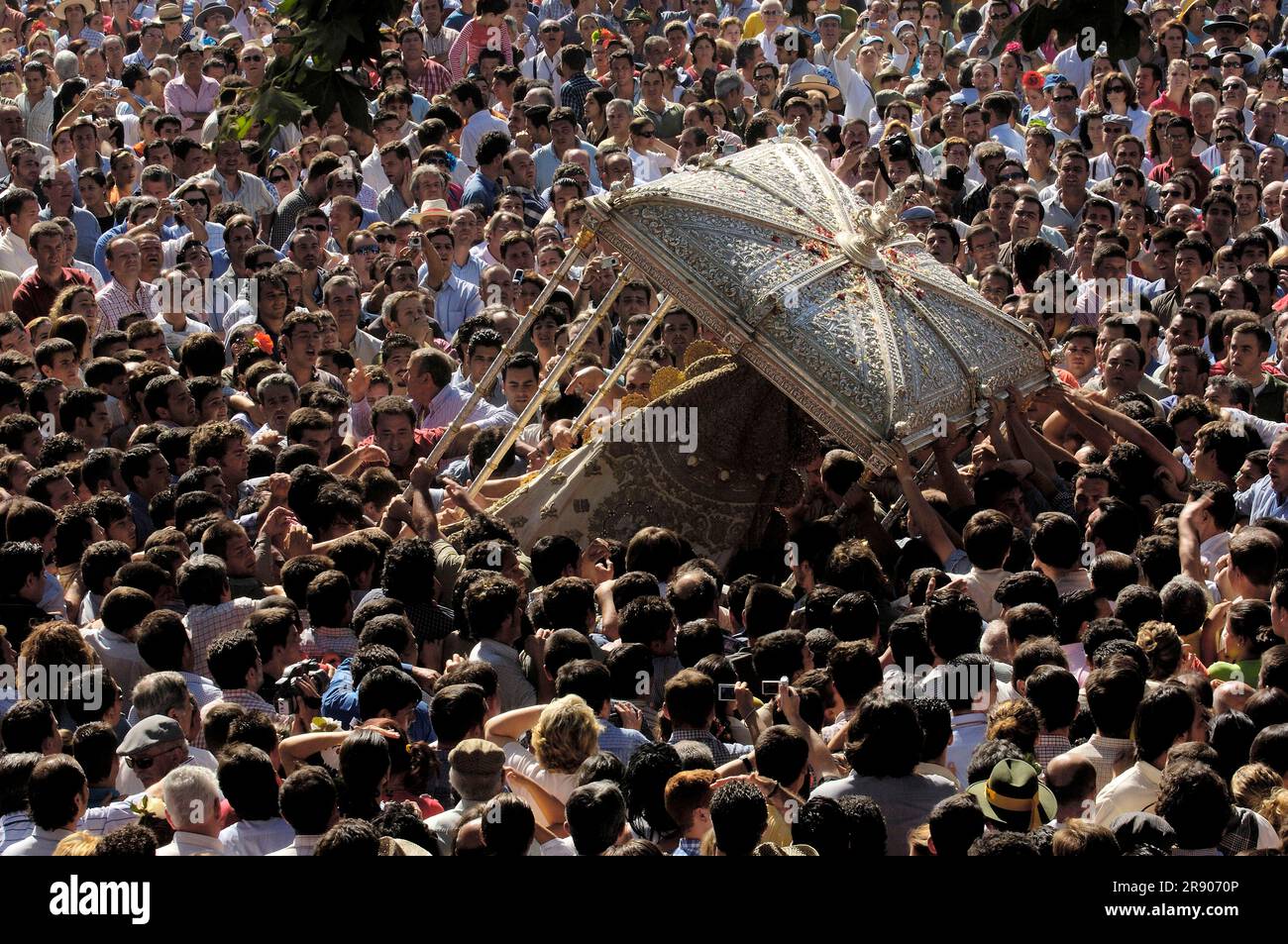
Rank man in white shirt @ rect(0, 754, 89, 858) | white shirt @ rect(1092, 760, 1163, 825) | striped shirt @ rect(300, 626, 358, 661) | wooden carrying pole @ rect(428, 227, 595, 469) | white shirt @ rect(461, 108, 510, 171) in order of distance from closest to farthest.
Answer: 1. man in white shirt @ rect(0, 754, 89, 858)
2. white shirt @ rect(1092, 760, 1163, 825)
3. striped shirt @ rect(300, 626, 358, 661)
4. wooden carrying pole @ rect(428, 227, 595, 469)
5. white shirt @ rect(461, 108, 510, 171)

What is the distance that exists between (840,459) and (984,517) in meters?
1.28

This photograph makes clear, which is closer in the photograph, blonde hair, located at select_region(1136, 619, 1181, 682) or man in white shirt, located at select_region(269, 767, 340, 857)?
man in white shirt, located at select_region(269, 767, 340, 857)

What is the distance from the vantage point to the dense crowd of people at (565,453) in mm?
8070

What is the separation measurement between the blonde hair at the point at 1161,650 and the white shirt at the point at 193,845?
12.8 ft

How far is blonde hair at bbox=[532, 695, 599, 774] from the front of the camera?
829 cm

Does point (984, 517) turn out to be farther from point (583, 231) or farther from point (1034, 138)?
point (1034, 138)

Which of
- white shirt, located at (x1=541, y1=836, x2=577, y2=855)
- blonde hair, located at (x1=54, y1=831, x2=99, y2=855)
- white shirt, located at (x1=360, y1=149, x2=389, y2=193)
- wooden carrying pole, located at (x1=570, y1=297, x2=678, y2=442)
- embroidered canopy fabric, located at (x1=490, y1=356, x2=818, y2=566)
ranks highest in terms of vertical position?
white shirt, located at (x1=360, y1=149, x2=389, y2=193)

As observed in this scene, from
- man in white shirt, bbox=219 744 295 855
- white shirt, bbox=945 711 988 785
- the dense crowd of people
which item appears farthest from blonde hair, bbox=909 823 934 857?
man in white shirt, bbox=219 744 295 855

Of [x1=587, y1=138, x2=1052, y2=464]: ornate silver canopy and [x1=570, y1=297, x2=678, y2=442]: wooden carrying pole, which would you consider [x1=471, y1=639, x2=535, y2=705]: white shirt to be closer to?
[x1=587, y1=138, x2=1052, y2=464]: ornate silver canopy

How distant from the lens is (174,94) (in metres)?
20.5

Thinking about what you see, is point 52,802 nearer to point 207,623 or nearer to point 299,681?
point 299,681

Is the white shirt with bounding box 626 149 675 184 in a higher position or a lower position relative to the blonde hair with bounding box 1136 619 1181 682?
higher

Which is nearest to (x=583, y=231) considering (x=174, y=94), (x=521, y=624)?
(x=521, y=624)

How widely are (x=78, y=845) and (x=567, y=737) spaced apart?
1898mm
